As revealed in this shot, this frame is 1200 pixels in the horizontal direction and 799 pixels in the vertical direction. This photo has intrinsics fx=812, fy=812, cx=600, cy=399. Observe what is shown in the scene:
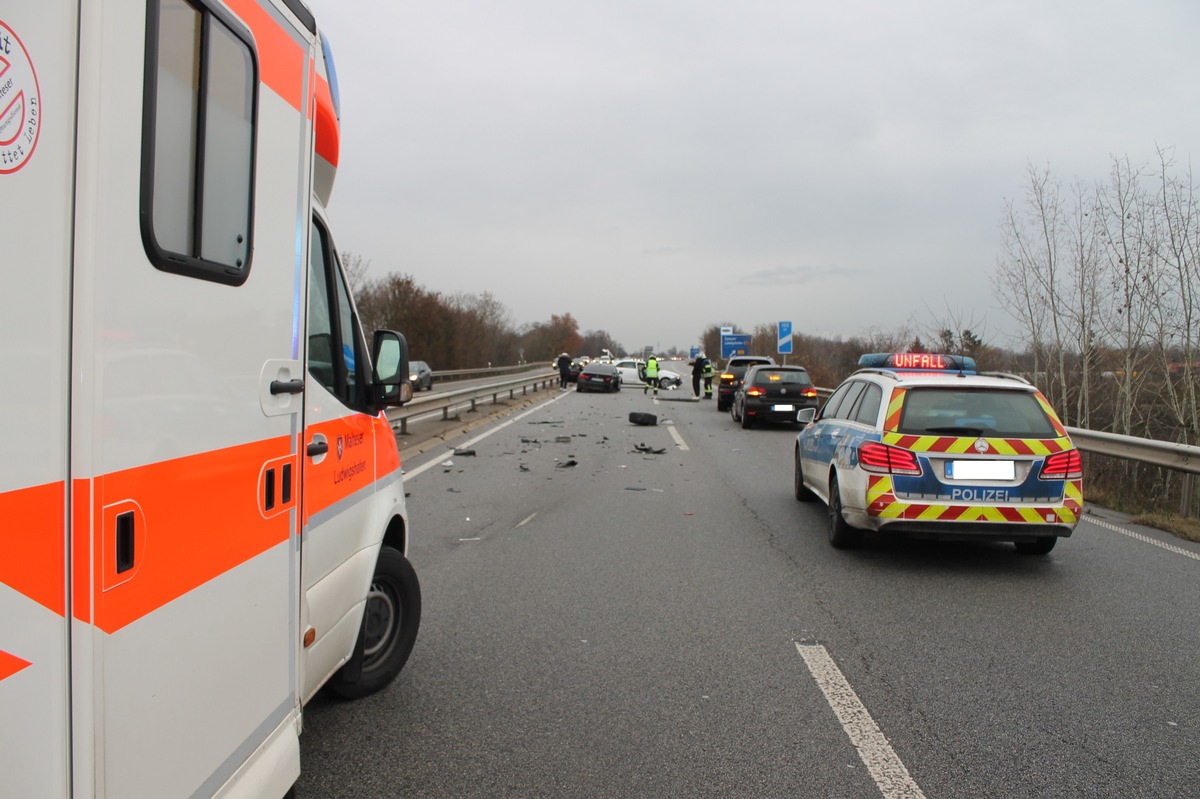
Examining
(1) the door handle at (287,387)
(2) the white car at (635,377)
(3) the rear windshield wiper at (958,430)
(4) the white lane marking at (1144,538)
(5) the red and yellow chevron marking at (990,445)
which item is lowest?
(4) the white lane marking at (1144,538)

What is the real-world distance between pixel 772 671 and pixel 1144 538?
18.7 ft

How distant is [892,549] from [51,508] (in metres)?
7.05

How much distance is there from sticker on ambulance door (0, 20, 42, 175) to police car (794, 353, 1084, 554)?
20.1 feet

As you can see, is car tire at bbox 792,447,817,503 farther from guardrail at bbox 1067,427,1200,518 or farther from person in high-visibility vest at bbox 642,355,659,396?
person in high-visibility vest at bbox 642,355,659,396

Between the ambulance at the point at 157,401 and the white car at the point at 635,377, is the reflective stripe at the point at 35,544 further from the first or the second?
the white car at the point at 635,377

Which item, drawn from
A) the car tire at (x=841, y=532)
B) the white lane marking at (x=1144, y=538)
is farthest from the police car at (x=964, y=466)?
the white lane marking at (x=1144, y=538)

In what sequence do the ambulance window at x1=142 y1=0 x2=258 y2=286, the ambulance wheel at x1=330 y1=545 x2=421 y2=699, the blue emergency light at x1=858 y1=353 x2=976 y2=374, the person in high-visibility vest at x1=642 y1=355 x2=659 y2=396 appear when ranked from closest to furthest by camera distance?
the ambulance window at x1=142 y1=0 x2=258 y2=286
the ambulance wheel at x1=330 y1=545 x2=421 y2=699
the blue emergency light at x1=858 y1=353 x2=976 y2=374
the person in high-visibility vest at x1=642 y1=355 x2=659 y2=396

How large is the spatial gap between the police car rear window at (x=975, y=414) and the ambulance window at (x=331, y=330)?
471 centimetres

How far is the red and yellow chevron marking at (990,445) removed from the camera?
6.41 meters

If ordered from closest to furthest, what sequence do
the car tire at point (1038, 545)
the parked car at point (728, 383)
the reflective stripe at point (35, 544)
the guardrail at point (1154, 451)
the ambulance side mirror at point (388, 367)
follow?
the reflective stripe at point (35, 544) < the ambulance side mirror at point (388, 367) < the car tire at point (1038, 545) < the guardrail at point (1154, 451) < the parked car at point (728, 383)

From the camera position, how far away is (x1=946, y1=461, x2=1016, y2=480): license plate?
6.38 meters

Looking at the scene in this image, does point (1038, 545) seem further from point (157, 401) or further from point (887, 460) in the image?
point (157, 401)

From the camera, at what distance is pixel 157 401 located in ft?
6.03

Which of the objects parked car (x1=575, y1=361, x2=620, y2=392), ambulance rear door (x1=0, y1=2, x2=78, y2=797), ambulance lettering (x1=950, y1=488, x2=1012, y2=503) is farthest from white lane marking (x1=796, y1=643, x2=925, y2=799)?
parked car (x1=575, y1=361, x2=620, y2=392)
